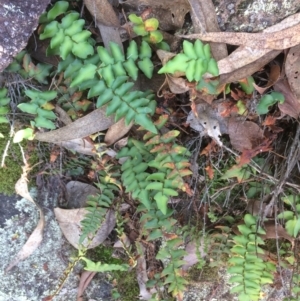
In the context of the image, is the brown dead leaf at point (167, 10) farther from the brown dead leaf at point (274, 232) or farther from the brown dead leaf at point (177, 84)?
the brown dead leaf at point (274, 232)

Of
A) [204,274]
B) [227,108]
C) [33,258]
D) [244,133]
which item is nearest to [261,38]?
[227,108]

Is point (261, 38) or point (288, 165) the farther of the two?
point (288, 165)

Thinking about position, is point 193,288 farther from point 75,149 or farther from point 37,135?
point 37,135

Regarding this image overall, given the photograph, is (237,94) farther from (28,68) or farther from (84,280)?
(84,280)

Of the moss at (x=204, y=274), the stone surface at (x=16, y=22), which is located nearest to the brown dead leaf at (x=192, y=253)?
the moss at (x=204, y=274)

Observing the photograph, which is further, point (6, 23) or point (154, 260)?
point (154, 260)

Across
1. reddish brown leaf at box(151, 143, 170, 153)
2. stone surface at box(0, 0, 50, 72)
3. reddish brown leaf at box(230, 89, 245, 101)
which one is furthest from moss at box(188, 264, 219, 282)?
stone surface at box(0, 0, 50, 72)

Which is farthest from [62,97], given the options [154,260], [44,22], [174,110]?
[154,260]
